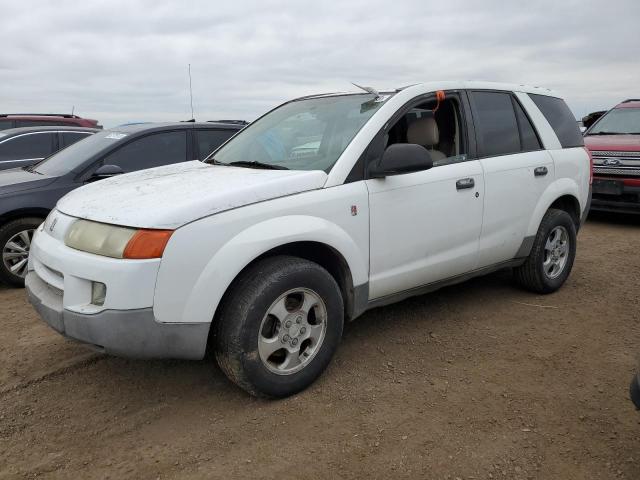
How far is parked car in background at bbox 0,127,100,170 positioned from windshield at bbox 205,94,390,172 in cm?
411

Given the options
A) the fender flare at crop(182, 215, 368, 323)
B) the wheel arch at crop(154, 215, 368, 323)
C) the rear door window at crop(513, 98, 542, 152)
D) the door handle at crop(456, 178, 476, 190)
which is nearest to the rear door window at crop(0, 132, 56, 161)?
the wheel arch at crop(154, 215, 368, 323)

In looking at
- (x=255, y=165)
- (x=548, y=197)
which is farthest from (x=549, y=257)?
(x=255, y=165)

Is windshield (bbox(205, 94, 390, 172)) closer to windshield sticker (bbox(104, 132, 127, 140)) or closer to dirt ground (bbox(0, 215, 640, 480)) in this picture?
dirt ground (bbox(0, 215, 640, 480))

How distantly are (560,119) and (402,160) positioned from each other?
2.39 m

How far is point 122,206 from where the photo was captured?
9.28 feet

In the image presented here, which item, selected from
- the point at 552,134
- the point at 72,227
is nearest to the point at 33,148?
the point at 72,227

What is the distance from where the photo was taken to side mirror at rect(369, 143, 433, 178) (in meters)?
3.20

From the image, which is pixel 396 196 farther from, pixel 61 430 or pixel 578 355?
pixel 61 430

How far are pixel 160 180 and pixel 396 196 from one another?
4.62ft

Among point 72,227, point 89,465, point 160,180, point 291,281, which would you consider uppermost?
point 160,180

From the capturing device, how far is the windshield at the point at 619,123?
340 inches

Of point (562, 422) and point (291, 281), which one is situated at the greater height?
point (291, 281)

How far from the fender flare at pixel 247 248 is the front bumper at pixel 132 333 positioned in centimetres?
10

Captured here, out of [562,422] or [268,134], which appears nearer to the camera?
[562,422]
